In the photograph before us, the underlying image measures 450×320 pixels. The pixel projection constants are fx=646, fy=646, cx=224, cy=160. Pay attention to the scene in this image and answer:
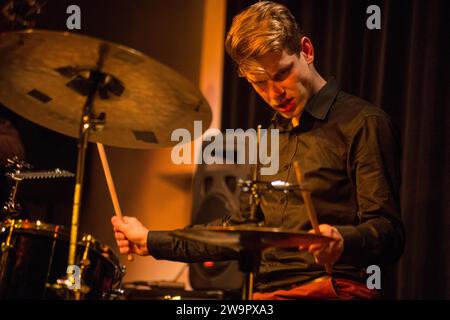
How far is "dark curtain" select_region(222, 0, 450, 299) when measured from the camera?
2.30 meters

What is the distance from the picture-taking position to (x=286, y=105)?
1.76 m

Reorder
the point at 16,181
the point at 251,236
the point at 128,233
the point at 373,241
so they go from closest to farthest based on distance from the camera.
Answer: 1. the point at 251,236
2. the point at 373,241
3. the point at 128,233
4. the point at 16,181

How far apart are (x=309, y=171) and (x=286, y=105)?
205 mm

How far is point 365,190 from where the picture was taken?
1.54 meters

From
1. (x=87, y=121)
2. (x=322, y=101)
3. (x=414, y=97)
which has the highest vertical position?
(x=414, y=97)

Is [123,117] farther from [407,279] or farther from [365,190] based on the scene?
Result: [407,279]

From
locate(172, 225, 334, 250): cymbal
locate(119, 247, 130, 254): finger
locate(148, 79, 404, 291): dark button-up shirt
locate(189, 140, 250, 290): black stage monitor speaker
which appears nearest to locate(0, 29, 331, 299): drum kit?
locate(172, 225, 334, 250): cymbal

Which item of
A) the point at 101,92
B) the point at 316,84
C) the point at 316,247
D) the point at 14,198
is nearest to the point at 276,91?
the point at 316,84

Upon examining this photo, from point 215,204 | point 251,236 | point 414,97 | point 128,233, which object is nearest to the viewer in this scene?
point 251,236

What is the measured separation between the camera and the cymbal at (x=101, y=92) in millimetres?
1351

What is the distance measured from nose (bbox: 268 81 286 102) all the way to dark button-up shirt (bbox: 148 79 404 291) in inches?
3.2

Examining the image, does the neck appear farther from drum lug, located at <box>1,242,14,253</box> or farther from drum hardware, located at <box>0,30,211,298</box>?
drum lug, located at <box>1,242,14,253</box>

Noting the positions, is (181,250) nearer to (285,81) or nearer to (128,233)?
(128,233)
